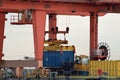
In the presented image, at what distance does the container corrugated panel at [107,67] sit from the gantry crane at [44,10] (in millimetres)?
6102

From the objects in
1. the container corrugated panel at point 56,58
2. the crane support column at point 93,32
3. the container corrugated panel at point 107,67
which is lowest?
the container corrugated panel at point 107,67

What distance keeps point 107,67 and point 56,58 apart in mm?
8712

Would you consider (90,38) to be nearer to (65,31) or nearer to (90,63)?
(65,31)

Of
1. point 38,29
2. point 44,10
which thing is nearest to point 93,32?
point 44,10

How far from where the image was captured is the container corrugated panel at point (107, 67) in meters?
55.0

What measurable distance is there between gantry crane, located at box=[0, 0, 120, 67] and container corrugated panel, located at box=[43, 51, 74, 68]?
428 centimetres

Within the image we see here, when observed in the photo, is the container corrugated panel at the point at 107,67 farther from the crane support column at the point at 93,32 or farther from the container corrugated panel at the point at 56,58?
the crane support column at the point at 93,32

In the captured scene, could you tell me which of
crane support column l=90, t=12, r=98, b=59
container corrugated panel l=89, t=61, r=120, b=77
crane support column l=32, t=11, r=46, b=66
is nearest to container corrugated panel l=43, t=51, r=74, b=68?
crane support column l=90, t=12, r=98, b=59

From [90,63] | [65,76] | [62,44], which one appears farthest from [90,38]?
[65,76]

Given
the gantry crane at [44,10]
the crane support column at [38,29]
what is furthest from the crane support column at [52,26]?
the crane support column at [38,29]

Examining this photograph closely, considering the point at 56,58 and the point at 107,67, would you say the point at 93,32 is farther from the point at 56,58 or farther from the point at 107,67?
the point at 107,67

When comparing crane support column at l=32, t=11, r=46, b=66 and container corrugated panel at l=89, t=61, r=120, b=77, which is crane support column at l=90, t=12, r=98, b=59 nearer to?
container corrugated panel at l=89, t=61, r=120, b=77

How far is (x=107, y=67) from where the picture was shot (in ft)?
184

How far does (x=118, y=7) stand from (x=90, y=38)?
19.3 feet
